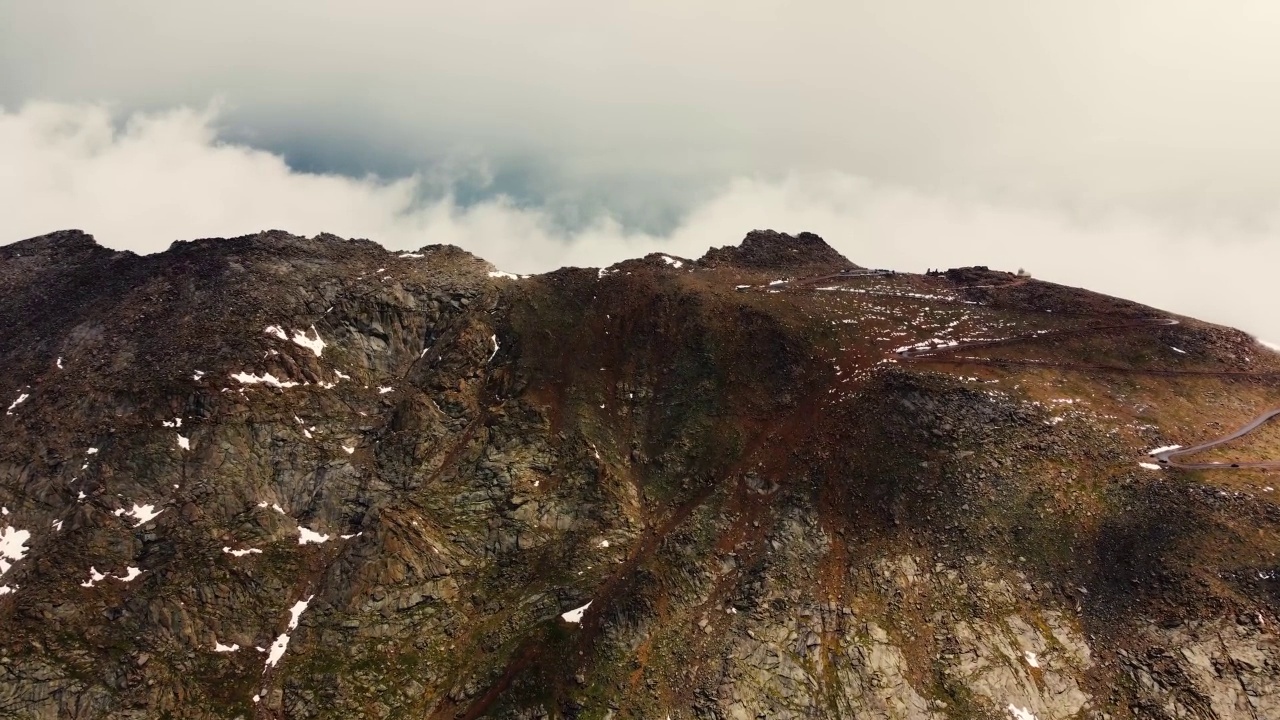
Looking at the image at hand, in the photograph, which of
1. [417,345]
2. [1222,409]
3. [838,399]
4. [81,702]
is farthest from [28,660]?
[1222,409]

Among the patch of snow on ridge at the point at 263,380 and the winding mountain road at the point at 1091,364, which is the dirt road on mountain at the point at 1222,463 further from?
the patch of snow on ridge at the point at 263,380

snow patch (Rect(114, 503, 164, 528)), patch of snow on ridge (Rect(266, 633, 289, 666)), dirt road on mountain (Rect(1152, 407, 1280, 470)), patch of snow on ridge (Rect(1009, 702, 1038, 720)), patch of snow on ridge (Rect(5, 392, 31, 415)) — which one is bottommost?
patch of snow on ridge (Rect(266, 633, 289, 666))

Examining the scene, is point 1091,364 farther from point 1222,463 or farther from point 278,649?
point 278,649

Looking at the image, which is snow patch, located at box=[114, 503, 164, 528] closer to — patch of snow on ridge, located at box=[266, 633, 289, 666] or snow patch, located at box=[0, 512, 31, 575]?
snow patch, located at box=[0, 512, 31, 575]

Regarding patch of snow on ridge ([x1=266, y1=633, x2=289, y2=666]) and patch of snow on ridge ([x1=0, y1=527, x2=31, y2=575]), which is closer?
patch of snow on ridge ([x1=266, y1=633, x2=289, y2=666])

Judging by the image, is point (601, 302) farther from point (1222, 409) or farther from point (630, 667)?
point (1222, 409)

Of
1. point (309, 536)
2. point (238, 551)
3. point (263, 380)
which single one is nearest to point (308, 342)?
point (263, 380)

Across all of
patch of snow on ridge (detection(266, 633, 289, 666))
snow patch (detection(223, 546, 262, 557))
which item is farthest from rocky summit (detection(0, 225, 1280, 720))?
snow patch (detection(223, 546, 262, 557))
